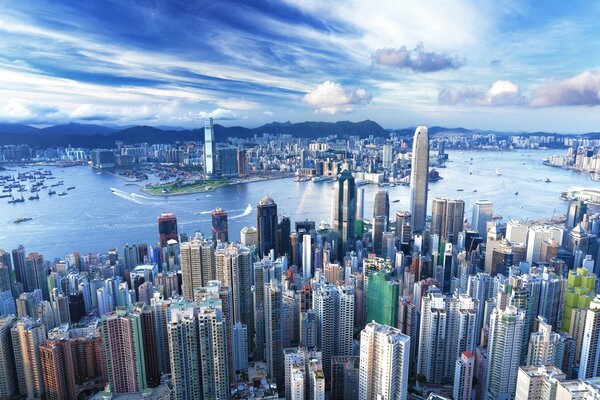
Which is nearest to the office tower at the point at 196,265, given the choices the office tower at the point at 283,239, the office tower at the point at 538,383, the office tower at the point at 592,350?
the office tower at the point at 283,239

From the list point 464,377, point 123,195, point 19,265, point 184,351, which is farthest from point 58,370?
point 123,195

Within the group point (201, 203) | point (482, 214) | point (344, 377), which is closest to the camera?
point (344, 377)

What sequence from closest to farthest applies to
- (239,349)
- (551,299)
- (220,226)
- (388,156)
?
1. (239,349)
2. (551,299)
3. (220,226)
4. (388,156)

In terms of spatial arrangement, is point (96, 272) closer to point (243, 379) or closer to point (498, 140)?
point (243, 379)

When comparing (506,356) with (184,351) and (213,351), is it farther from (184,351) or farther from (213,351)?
(184,351)

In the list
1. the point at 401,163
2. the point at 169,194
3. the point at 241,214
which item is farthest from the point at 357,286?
the point at 401,163

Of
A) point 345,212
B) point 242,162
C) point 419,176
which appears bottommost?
point 345,212
